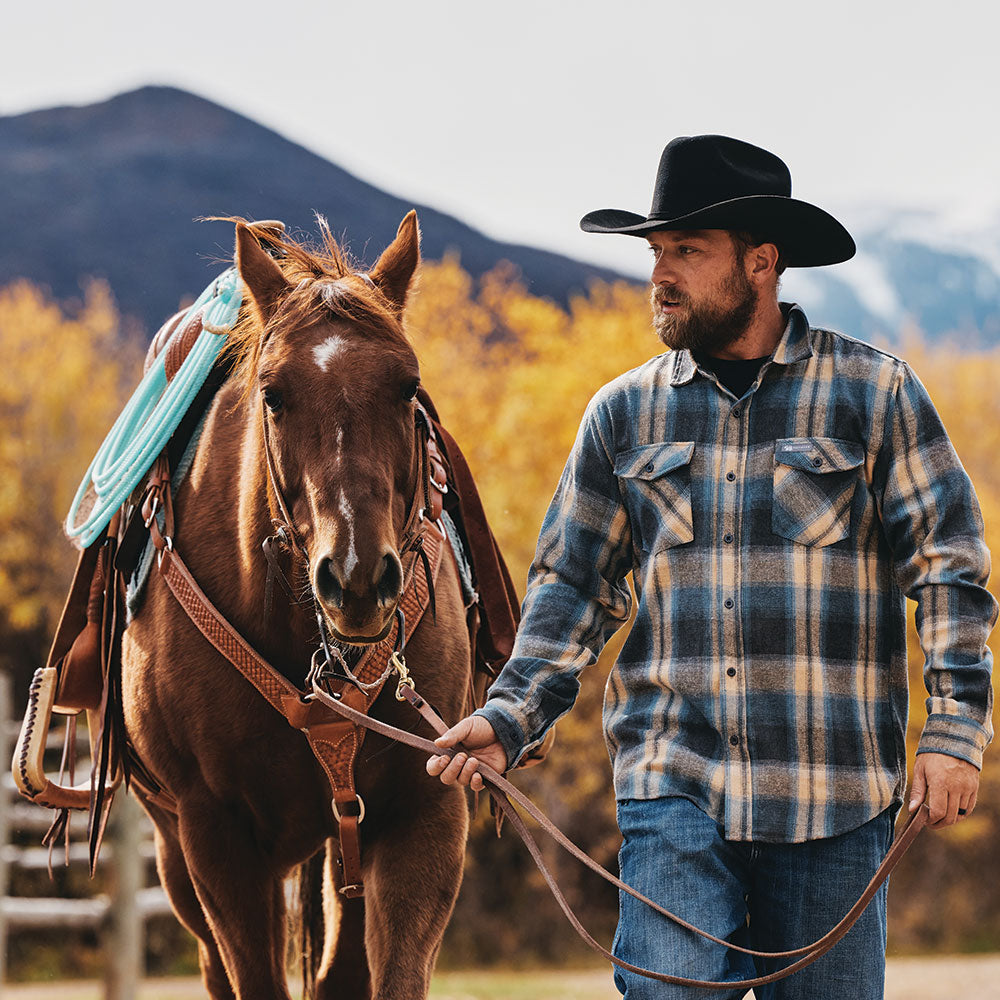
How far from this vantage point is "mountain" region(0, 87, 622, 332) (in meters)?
60.5

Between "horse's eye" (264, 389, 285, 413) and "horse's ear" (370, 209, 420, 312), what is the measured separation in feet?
1.75

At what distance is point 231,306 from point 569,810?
1706 centimetres

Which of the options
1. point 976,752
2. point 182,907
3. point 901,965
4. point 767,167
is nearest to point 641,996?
point 976,752

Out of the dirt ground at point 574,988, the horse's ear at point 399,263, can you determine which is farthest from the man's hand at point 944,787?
the dirt ground at point 574,988

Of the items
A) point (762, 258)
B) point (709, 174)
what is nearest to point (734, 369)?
point (762, 258)

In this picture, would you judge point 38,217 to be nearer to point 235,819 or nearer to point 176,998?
point 176,998

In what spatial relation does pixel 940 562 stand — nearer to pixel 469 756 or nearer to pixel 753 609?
pixel 753 609

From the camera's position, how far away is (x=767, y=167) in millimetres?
2955

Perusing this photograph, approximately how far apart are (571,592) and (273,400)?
2.41 ft

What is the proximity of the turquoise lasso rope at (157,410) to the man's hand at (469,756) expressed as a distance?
129 centimetres

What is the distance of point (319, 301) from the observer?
10.1 feet

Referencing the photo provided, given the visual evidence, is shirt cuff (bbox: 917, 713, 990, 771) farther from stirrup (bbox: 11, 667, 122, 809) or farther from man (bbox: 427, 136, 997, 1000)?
stirrup (bbox: 11, 667, 122, 809)

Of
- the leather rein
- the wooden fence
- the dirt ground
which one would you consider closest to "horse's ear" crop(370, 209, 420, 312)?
the leather rein

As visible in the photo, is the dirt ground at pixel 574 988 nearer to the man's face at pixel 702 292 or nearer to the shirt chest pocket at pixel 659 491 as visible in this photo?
the shirt chest pocket at pixel 659 491
